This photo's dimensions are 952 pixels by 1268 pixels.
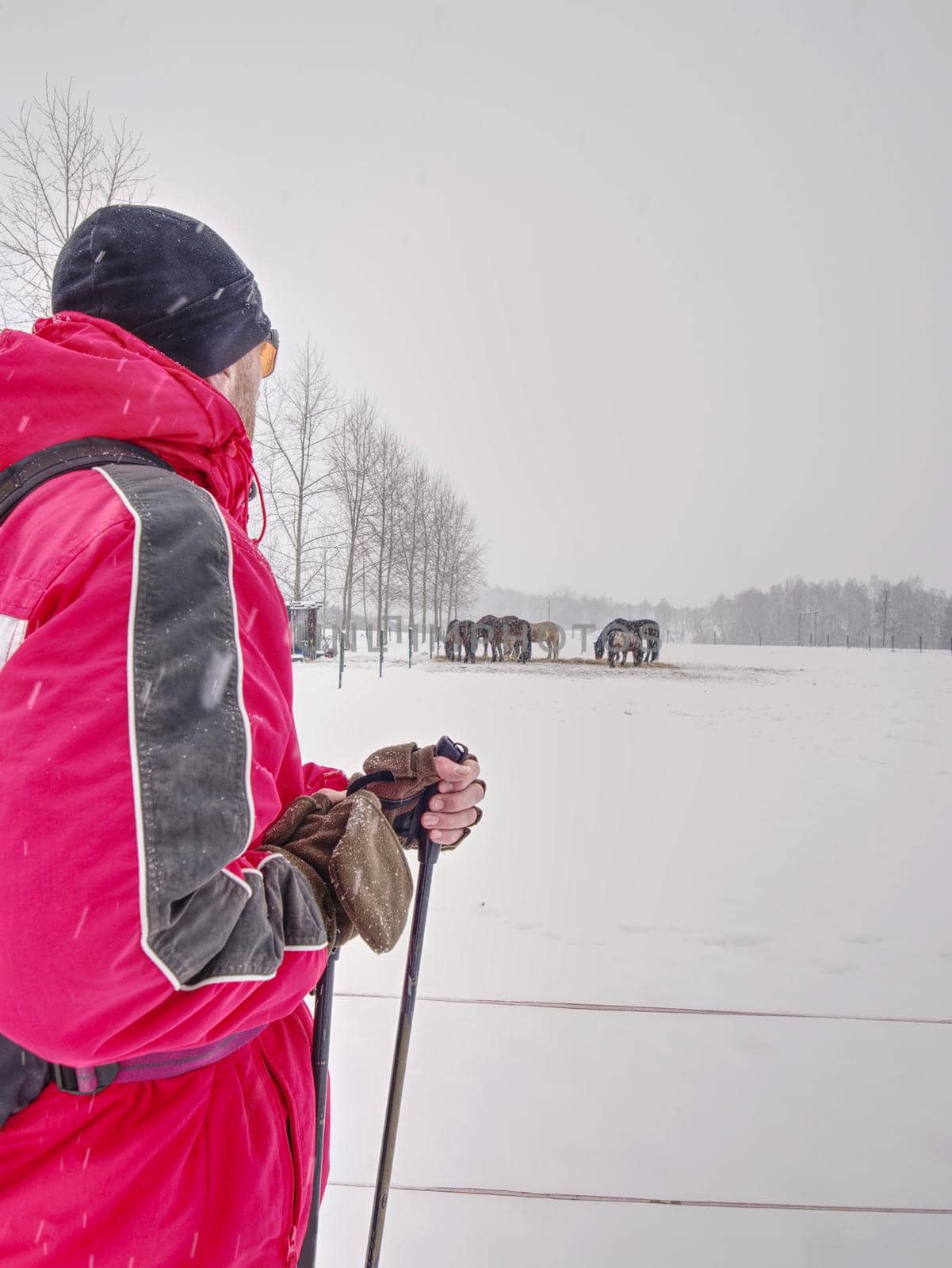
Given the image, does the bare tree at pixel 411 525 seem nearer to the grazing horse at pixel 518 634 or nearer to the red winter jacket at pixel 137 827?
the grazing horse at pixel 518 634

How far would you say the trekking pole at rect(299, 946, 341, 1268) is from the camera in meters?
1.26

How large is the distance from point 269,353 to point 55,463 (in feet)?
2.60

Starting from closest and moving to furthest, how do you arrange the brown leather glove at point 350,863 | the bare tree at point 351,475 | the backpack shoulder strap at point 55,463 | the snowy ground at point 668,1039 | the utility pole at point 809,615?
the backpack shoulder strap at point 55,463 < the brown leather glove at point 350,863 < the snowy ground at point 668,1039 < the bare tree at point 351,475 < the utility pole at point 809,615

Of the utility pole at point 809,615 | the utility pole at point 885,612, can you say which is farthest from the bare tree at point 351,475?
the utility pole at point 809,615

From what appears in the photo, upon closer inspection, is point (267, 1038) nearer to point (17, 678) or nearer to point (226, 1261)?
point (226, 1261)

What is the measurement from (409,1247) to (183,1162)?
73.9 inches

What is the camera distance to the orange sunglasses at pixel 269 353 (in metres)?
1.44

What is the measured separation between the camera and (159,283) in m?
1.17

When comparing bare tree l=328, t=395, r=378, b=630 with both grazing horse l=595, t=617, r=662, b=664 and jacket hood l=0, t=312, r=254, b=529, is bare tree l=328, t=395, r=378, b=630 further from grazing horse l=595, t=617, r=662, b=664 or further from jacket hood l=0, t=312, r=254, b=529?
jacket hood l=0, t=312, r=254, b=529

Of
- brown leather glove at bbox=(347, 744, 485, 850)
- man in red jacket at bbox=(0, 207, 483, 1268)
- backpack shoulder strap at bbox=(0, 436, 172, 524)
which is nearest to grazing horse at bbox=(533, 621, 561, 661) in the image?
brown leather glove at bbox=(347, 744, 485, 850)

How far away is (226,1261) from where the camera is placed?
35.4 inches

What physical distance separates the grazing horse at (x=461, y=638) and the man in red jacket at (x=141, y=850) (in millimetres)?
27286

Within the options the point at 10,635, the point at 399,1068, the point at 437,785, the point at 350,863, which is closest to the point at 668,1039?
the point at 399,1068

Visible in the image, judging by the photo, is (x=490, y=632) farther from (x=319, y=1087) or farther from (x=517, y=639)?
(x=319, y=1087)
